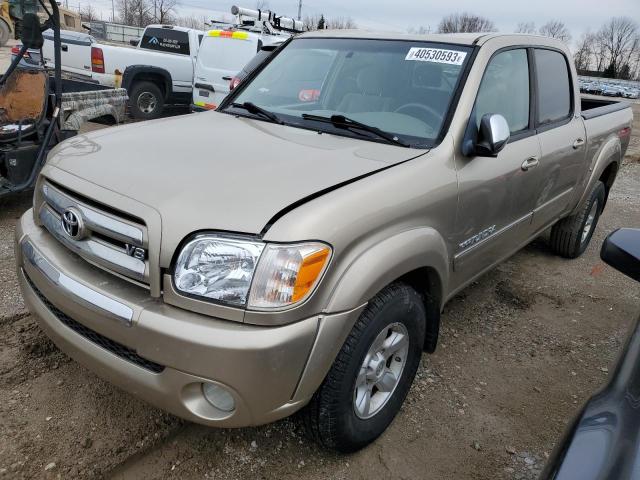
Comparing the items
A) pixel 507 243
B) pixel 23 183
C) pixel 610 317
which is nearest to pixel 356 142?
pixel 507 243

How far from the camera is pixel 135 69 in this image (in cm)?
986

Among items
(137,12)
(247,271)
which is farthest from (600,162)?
(137,12)

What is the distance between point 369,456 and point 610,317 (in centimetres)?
265

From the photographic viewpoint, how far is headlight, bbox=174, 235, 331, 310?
1802 millimetres

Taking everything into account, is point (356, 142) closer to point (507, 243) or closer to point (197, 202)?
point (197, 202)

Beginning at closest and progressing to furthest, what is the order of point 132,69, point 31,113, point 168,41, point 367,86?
point 367,86 → point 31,113 → point 132,69 → point 168,41

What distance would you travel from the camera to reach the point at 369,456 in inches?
96.1

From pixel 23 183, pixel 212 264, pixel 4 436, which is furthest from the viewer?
pixel 23 183

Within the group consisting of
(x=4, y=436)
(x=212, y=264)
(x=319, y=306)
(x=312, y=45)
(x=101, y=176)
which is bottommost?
(x=4, y=436)

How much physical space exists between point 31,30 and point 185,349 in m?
3.87

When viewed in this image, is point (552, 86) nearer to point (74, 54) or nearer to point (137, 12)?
point (74, 54)

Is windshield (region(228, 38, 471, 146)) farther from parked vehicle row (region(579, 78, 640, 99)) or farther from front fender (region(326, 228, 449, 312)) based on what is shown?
parked vehicle row (region(579, 78, 640, 99))

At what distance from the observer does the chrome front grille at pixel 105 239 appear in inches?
75.4

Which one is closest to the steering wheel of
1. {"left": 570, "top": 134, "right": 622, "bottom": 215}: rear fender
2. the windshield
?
the windshield
